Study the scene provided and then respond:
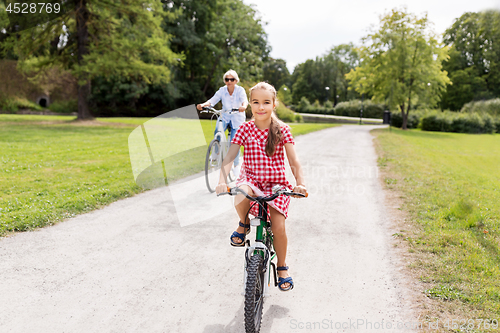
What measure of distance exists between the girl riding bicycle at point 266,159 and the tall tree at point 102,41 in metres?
19.6

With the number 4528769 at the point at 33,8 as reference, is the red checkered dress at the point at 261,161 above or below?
below

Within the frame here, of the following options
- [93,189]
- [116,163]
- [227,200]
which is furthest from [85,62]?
[227,200]

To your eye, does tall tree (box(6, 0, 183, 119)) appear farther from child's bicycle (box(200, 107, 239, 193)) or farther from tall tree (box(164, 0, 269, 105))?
child's bicycle (box(200, 107, 239, 193))

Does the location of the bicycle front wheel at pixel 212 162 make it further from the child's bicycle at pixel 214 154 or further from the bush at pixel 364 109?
the bush at pixel 364 109

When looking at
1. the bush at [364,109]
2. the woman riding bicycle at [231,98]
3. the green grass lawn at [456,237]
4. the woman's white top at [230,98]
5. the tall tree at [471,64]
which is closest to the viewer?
the green grass lawn at [456,237]

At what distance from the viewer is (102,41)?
21.5 m

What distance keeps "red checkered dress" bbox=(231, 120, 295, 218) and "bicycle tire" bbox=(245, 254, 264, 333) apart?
47 cm

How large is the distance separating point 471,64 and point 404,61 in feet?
122

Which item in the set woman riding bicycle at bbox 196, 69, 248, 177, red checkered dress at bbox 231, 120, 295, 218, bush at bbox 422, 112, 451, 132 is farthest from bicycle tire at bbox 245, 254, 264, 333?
bush at bbox 422, 112, 451, 132

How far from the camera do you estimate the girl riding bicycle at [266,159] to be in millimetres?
2832

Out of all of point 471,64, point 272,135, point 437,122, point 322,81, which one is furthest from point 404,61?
point 322,81

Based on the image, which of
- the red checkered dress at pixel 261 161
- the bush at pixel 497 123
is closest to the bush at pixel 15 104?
the red checkered dress at pixel 261 161

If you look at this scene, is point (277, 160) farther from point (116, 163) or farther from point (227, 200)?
point (116, 163)

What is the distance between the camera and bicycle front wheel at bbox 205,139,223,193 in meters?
6.58
